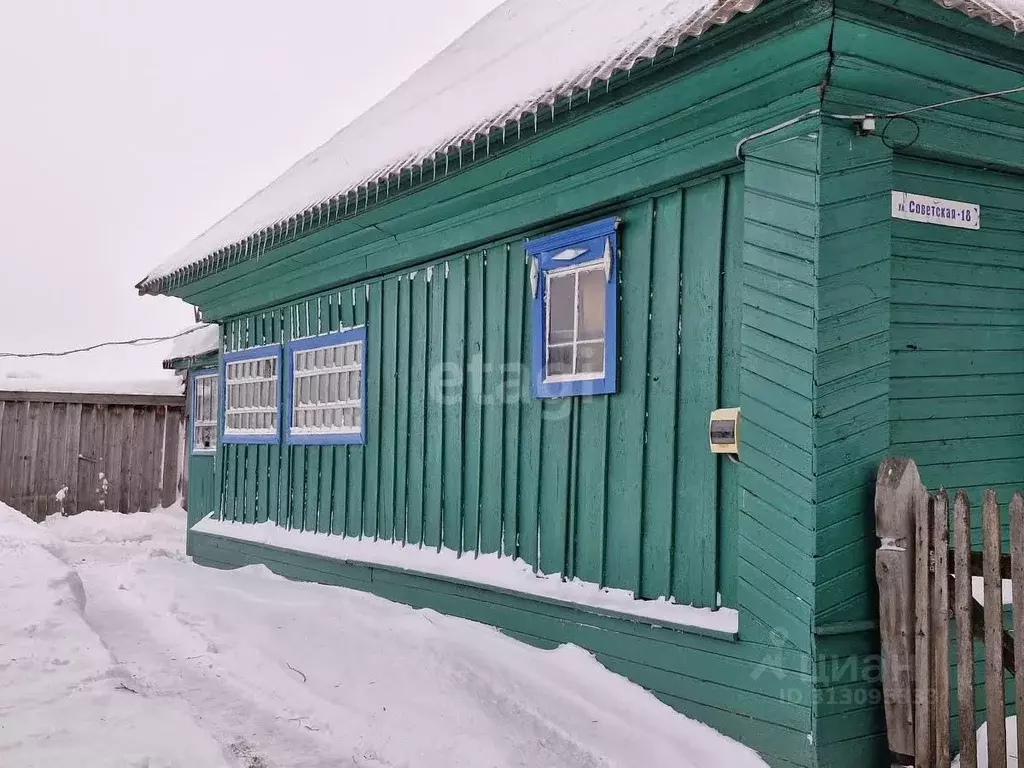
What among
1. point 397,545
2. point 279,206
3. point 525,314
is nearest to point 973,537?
point 525,314

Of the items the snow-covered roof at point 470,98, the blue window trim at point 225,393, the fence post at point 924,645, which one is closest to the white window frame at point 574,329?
the snow-covered roof at point 470,98

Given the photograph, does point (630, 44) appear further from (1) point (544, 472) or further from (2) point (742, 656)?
(2) point (742, 656)

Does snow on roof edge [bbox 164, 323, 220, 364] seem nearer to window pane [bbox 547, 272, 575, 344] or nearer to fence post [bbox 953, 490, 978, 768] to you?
window pane [bbox 547, 272, 575, 344]

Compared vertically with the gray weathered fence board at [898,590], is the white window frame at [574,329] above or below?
above

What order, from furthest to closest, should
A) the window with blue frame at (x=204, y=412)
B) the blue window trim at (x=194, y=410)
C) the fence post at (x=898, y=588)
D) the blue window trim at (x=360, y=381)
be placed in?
the window with blue frame at (x=204, y=412), the blue window trim at (x=194, y=410), the blue window trim at (x=360, y=381), the fence post at (x=898, y=588)

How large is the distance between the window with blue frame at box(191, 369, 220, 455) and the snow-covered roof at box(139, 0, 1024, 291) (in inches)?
57.4

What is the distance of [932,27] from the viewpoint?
3871 millimetres

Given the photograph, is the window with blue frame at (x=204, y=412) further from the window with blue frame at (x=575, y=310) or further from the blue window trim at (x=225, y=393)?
the window with blue frame at (x=575, y=310)

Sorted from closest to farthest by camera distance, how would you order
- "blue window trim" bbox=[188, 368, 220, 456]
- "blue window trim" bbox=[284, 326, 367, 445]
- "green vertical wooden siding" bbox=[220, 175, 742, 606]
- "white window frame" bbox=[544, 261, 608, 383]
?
"green vertical wooden siding" bbox=[220, 175, 742, 606]
"white window frame" bbox=[544, 261, 608, 383]
"blue window trim" bbox=[284, 326, 367, 445]
"blue window trim" bbox=[188, 368, 220, 456]

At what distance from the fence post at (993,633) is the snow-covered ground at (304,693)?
3.41 ft

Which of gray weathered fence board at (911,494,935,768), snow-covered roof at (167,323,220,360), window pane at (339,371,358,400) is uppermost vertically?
snow-covered roof at (167,323,220,360)

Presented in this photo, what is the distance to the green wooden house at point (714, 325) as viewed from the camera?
3.89m

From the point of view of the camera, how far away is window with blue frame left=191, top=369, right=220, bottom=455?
37.2 feet

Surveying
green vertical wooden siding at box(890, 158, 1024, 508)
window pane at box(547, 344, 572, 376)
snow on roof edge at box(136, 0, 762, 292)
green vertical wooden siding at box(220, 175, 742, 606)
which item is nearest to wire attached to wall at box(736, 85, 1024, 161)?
green vertical wooden siding at box(890, 158, 1024, 508)
